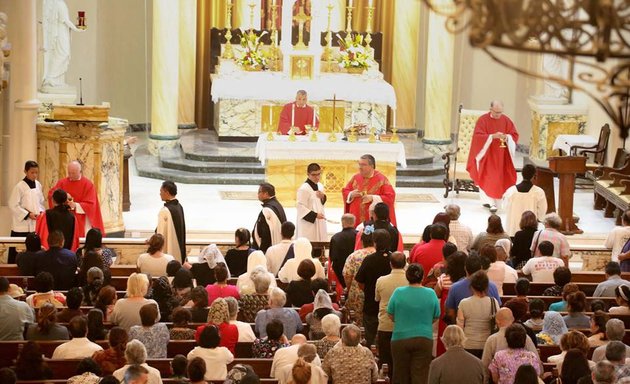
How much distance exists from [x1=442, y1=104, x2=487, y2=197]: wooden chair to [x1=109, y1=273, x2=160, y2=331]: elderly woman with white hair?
8.79 m

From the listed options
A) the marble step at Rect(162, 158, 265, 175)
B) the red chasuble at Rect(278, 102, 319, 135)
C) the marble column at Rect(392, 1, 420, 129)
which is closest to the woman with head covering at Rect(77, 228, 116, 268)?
the red chasuble at Rect(278, 102, 319, 135)

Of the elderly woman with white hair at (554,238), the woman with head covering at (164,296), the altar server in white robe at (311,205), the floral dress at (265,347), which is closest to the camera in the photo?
the floral dress at (265,347)

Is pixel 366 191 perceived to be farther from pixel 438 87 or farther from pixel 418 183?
pixel 438 87

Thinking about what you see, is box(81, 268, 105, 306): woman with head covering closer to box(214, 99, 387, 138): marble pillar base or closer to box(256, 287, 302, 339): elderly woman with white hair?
box(256, 287, 302, 339): elderly woman with white hair

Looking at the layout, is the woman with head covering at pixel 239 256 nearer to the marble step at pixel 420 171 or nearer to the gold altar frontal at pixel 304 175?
the gold altar frontal at pixel 304 175

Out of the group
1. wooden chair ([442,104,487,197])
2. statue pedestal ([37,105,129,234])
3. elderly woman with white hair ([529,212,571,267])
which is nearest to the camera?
elderly woman with white hair ([529,212,571,267])

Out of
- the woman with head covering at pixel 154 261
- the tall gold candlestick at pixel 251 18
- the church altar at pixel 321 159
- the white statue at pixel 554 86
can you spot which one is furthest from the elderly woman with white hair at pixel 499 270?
the tall gold candlestick at pixel 251 18

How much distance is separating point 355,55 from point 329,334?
1319 centimetres

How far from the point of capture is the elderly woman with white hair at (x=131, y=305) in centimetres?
964

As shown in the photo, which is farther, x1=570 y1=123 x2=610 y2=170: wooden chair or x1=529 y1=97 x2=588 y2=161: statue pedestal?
x1=529 y1=97 x2=588 y2=161: statue pedestal

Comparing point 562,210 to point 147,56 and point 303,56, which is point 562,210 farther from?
point 147,56

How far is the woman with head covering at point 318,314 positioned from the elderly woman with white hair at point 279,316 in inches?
5.5

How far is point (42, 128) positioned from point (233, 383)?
7.93m

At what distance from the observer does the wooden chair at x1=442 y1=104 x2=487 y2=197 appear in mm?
19000
